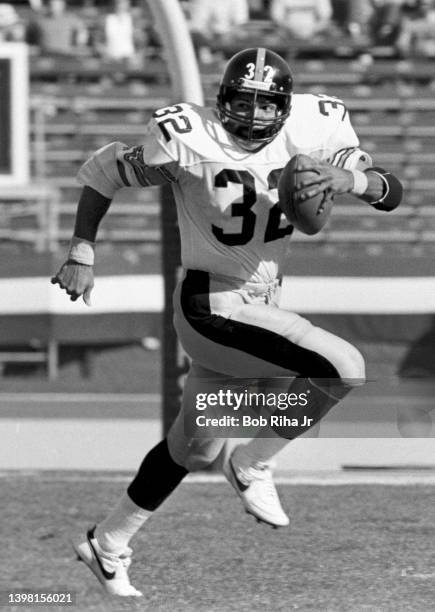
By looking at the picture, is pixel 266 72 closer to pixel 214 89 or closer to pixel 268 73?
pixel 268 73

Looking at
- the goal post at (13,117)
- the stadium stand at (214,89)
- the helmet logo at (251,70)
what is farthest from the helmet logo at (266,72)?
the stadium stand at (214,89)

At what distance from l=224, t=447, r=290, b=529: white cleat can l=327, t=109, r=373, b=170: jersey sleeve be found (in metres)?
0.93

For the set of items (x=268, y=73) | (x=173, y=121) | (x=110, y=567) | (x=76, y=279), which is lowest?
(x=110, y=567)

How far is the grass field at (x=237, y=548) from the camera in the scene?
3.85 m

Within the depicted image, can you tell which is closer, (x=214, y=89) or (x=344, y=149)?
(x=344, y=149)

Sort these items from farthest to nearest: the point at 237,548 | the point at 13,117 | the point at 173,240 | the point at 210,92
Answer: the point at 210,92
the point at 13,117
the point at 173,240
the point at 237,548

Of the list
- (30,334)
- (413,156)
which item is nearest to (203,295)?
(30,334)

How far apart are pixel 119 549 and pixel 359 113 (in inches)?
340

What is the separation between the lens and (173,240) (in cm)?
578

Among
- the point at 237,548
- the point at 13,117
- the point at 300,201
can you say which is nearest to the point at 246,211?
the point at 300,201

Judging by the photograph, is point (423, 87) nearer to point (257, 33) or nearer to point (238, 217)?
point (257, 33)

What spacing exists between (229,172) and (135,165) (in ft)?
0.98

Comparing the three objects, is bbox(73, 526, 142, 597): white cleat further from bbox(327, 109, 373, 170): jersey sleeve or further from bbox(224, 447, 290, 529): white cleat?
bbox(327, 109, 373, 170): jersey sleeve

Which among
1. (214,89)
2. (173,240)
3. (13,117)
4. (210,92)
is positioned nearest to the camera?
(173,240)
